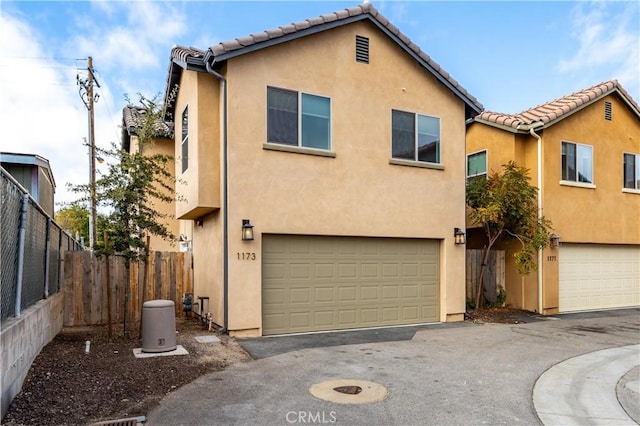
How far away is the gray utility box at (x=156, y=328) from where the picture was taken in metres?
8.14

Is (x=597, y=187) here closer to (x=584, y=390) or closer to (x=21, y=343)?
(x=584, y=390)

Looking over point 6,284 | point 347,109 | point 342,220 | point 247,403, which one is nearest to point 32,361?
point 6,284

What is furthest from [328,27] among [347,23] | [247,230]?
[247,230]

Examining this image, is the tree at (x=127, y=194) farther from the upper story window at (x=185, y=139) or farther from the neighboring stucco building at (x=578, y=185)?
the neighboring stucco building at (x=578, y=185)

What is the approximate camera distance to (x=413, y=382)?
688 centimetres

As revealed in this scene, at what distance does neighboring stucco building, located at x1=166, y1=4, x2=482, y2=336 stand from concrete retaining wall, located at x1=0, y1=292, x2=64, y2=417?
3280mm

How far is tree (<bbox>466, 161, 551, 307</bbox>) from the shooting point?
13.3 meters

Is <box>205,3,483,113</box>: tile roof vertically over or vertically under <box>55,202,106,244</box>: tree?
over

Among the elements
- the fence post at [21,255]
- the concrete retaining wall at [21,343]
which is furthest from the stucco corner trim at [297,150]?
the concrete retaining wall at [21,343]

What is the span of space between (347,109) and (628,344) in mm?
8159

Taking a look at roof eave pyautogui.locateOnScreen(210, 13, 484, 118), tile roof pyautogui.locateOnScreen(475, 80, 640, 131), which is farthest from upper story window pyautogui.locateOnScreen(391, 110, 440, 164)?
tile roof pyautogui.locateOnScreen(475, 80, 640, 131)

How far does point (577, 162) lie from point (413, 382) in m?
11.8

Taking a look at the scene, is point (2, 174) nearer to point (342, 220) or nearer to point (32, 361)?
point (32, 361)

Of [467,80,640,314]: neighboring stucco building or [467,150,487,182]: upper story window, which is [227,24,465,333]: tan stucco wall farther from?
[467,150,487,182]: upper story window
